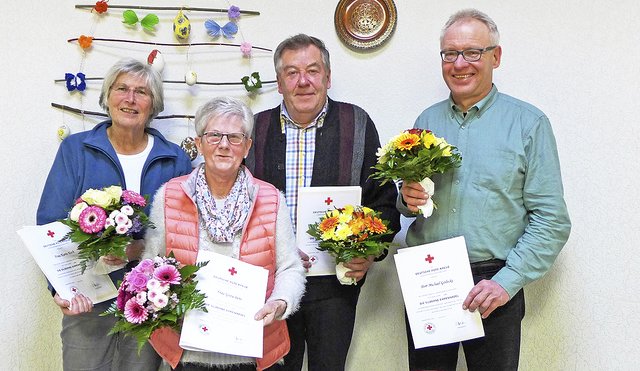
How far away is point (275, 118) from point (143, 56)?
90cm

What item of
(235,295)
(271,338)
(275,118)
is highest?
(275,118)

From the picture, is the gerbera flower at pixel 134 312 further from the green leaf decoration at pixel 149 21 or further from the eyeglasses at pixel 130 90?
the green leaf decoration at pixel 149 21

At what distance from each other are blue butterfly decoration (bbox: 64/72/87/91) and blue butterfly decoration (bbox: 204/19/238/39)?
676 mm

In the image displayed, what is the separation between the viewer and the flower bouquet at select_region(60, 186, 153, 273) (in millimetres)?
1841

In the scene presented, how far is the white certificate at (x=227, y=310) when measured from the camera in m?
1.69

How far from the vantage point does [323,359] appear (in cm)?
215

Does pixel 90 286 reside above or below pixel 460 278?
below

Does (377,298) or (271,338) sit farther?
(377,298)

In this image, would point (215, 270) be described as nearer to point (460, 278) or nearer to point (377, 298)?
point (460, 278)

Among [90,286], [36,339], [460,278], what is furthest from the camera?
[36,339]

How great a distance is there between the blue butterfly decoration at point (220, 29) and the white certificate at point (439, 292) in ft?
4.89

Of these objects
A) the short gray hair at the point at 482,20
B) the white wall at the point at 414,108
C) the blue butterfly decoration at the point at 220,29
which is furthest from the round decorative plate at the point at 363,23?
the short gray hair at the point at 482,20

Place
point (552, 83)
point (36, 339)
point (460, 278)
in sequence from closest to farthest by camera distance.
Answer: point (460, 278), point (552, 83), point (36, 339)

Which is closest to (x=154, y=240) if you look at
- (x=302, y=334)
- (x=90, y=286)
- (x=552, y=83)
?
(x=90, y=286)
